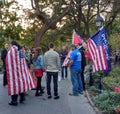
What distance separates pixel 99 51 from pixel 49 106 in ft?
10.8

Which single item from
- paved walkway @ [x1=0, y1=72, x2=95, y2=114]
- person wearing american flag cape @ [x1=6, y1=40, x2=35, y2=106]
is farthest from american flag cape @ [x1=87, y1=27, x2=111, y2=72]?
person wearing american flag cape @ [x1=6, y1=40, x2=35, y2=106]

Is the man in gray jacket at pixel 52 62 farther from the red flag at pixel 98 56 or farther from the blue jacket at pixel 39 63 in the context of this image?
the red flag at pixel 98 56

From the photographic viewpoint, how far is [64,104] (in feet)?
36.7

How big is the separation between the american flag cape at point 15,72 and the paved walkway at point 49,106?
512 millimetres

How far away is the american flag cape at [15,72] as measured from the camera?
35.1ft

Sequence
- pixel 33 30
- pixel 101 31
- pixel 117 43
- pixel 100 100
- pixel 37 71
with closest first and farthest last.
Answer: pixel 100 100 → pixel 37 71 → pixel 101 31 → pixel 117 43 → pixel 33 30

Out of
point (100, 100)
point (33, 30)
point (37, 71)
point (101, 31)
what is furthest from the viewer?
point (33, 30)

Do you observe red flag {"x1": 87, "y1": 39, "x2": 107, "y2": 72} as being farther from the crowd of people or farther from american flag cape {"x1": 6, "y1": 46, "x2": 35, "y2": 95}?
american flag cape {"x1": 6, "y1": 46, "x2": 35, "y2": 95}

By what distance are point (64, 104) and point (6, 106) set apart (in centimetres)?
A: 169

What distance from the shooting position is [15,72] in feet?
35.4

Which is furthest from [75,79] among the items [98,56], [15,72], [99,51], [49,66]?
[15,72]

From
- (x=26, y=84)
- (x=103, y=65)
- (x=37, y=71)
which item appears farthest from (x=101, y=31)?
(x=26, y=84)

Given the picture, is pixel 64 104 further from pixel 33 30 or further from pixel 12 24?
pixel 33 30

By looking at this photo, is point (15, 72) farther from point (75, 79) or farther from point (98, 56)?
point (98, 56)
